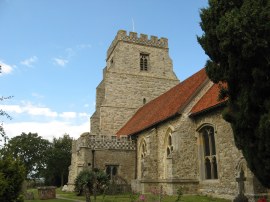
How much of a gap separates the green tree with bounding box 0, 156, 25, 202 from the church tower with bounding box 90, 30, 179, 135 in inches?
657

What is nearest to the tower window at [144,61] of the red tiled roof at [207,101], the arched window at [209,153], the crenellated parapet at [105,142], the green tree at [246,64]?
the crenellated parapet at [105,142]

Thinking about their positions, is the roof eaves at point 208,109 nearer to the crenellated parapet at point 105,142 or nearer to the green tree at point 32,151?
the crenellated parapet at point 105,142

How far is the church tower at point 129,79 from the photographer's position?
26156mm

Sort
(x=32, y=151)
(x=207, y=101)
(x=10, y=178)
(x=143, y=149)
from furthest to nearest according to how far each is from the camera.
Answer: (x=32, y=151) → (x=143, y=149) → (x=207, y=101) → (x=10, y=178)

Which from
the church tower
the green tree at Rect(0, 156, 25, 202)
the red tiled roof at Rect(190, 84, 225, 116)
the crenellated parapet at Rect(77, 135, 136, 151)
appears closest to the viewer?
the green tree at Rect(0, 156, 25, 202)

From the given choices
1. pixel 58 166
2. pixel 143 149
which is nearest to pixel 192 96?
pixel 143 149

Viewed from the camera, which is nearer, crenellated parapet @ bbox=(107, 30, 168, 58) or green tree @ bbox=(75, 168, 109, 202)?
green tree @ bbox=(75, 168, 109, 202)

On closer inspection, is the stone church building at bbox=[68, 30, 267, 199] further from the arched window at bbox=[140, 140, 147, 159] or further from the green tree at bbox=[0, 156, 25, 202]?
the green tree at bbox=[0, 156, 25, 202]

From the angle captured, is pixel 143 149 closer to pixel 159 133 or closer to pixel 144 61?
pixel 159 133

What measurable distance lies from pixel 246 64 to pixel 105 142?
45.7 feet

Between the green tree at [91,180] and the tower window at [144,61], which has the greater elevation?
the tower window at [144,61]

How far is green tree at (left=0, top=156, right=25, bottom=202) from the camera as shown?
8.07 metres

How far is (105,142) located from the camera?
20.2 meters

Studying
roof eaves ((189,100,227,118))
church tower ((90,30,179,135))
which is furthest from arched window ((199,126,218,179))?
church tower ((90,30,179,135))
